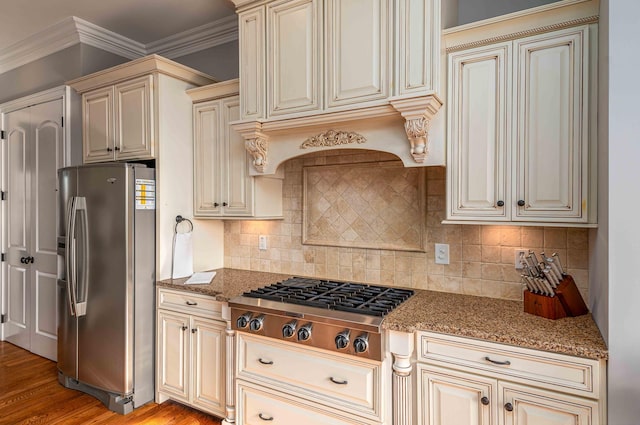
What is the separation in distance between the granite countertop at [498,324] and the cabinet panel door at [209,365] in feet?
3.92

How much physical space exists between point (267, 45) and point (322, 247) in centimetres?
137

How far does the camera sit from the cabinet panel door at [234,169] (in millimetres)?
2654

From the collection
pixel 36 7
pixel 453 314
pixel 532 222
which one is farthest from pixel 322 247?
pixel 36 7

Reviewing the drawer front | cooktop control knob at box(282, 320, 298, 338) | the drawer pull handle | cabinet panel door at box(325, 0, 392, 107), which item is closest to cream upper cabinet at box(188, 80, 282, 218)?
cabinet panel door at box(325, 0, 392, 107)

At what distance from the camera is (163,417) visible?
2566 mm

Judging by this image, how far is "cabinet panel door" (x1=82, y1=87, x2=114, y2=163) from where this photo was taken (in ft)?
9.76

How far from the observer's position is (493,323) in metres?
1.70

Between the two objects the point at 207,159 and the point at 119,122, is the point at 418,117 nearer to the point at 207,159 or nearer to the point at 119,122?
the point at 207,159

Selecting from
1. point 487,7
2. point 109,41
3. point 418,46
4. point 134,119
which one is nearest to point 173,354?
point 134,119

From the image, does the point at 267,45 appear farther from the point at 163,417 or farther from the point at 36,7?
the point at 163,417

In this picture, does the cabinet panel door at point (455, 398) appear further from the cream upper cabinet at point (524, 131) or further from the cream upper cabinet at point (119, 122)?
the cream upper cabinet at point (119, 122)

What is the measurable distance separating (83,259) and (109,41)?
2030 millimetres

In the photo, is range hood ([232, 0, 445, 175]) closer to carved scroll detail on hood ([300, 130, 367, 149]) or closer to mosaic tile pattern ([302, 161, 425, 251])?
carved scroll detail on hood ([300, 130, 367, 149])

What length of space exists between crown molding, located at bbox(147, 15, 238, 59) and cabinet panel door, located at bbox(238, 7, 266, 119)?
2.73ft
